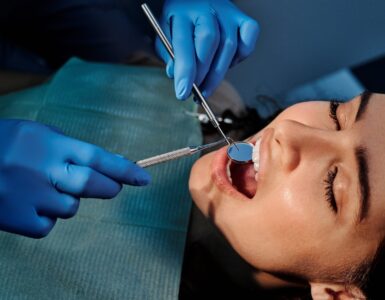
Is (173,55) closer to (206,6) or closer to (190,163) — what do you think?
(206,6)

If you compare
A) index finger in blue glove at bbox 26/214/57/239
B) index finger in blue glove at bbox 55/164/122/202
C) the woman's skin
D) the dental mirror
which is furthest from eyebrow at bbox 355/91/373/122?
index finger in blue glove at bbox 26/214/57/239

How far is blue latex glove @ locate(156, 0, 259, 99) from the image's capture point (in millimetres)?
1084

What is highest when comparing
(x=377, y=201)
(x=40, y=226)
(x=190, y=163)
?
(x=377, y=201)

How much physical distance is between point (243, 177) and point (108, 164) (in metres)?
0.41

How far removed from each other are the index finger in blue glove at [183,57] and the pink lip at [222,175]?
0.17 meters

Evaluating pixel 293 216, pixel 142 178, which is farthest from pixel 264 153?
pixel 142 178

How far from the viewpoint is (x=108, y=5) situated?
1.77 m

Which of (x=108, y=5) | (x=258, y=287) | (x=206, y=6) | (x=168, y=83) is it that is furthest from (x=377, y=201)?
(x=108, y=5)

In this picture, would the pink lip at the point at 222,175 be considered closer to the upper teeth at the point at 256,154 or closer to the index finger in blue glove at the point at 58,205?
the upper teeth at the point at 256,154

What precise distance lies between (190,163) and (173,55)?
41cm

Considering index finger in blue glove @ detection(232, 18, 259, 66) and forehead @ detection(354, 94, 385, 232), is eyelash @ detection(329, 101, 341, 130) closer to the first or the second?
forehead @ detection(354, 94, 385, 232)

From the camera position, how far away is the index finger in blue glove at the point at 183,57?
3.31ft

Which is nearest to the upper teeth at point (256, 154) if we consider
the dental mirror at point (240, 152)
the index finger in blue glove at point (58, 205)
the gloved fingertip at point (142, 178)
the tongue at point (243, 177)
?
the dental mirror at point (240, 152)

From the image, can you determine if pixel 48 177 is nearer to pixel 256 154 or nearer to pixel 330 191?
pixel 256 154
